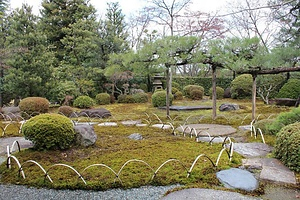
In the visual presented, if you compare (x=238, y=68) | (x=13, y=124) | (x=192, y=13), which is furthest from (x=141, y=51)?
(x=192, y=13)

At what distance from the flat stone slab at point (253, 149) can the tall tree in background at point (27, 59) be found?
8451mm

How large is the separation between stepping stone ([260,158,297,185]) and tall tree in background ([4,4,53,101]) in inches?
359

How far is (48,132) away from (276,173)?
3399 mm

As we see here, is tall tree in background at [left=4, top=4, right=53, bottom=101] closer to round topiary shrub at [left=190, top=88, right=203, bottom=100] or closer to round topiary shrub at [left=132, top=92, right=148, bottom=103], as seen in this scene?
round topiary shrub at [left=132, top=92, right=148, bottom=103]

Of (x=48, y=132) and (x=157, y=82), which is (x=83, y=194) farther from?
(x=157, y=82)

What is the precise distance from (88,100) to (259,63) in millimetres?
7691

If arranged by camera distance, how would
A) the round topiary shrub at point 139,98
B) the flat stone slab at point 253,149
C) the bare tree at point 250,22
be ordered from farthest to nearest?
the bare tree at point 250,22
the round topiary shrub at point 139,98
the flat stone slab at point 253,149

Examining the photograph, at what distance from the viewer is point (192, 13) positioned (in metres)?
14.3

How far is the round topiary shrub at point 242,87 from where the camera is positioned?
1309 centimetres

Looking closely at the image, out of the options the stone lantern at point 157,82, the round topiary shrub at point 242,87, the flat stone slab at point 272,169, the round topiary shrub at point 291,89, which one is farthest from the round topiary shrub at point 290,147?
the stone lantern at point 157,82

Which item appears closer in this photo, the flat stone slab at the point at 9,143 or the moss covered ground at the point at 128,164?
the moss covered ground at the point at 128,164

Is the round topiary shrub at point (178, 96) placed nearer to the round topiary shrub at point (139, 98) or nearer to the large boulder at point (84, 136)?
the round topiary shrub at point (139, 98)

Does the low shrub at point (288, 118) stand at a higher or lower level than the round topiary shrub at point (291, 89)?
lower

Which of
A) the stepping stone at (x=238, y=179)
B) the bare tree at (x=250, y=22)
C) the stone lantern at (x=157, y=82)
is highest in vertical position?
the bare tree at (x=250, y=22)
